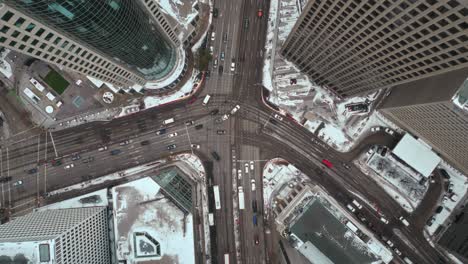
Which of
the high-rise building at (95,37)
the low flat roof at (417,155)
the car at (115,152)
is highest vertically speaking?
the high-rise building at (95,37)

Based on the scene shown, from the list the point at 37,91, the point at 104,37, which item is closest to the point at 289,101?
the point at 104,37

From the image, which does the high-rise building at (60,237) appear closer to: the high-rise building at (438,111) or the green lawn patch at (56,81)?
the green lawn patch at (56,81)

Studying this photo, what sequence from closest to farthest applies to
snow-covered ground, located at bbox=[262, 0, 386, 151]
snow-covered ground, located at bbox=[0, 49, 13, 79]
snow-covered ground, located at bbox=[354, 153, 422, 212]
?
snow-covered ground, located at bbox=[354, 153, 422, 212]
snow-covered ground, located at bbox=[262, 0, 386, 151]
snow-covered ground, located at bbox=[0, 49, 13, 79]

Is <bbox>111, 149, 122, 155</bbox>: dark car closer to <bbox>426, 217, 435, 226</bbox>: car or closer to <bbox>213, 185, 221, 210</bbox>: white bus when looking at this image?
<bbox>213, 185, 221, 210</bbox>: white bus

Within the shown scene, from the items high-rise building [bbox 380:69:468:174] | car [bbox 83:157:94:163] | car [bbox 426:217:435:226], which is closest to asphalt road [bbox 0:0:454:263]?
car [bbox 83:157:94:163]

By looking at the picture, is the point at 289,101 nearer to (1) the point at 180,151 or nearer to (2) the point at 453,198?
(1) the point at 180,151

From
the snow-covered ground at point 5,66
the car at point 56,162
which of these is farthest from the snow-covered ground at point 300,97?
the snow-covered ground at point 5,66

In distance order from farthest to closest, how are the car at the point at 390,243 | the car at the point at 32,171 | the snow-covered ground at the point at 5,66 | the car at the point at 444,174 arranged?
the car at the point at 32,171
the snow-covered ground at the point at 5,66
the car at the point at 390,243
the car at the point at 444,174

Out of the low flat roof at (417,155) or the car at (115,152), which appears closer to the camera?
the low flat roof at (417,155)
